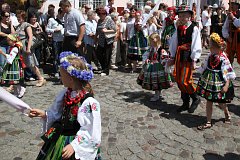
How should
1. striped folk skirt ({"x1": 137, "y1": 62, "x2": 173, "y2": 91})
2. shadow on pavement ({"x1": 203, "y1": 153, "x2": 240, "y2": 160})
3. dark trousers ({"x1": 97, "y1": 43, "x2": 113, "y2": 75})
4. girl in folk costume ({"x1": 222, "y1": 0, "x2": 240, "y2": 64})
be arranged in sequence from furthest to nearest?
1. dark trousers ({"x1": 97, "y1": 43, "x2": 113, "y2": 75})
2. girl in folk costume ({"x1": 222, "y1": 0, "x2": 240, "y2": 64})
3. striped folk skirt ({"x1": 137, "y1": 62, "x2": 173, "y2": 91})
4. shadow on pavement ({"x1": 203, "y1": 153, "x2": 240, "y2": 160})

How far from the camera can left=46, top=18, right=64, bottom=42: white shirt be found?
831 cm

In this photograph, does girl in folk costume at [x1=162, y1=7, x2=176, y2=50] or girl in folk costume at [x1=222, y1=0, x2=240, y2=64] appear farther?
girl in folk costume at [x1=162, y1=7, x2=176, y2=50]

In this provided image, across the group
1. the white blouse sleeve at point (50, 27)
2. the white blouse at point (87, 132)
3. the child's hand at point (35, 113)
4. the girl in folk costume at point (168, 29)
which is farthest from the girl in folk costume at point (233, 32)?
the child's hand at point (35, 113)

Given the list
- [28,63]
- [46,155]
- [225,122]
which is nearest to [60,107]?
[46,155]

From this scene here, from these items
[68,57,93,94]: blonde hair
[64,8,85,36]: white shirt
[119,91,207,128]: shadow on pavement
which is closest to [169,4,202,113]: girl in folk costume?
[119,91,207,128]: shadow on pavement

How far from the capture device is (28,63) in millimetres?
7543

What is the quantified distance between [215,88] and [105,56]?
436 cm

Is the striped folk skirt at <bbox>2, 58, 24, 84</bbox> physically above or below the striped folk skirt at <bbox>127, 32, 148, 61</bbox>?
below

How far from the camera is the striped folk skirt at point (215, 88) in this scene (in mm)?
4797

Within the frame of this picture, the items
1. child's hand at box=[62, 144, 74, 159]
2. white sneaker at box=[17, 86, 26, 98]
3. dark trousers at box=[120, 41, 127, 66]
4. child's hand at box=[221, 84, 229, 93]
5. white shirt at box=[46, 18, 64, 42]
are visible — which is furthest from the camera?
dark trousers at box=[120, 41, 127, 66]

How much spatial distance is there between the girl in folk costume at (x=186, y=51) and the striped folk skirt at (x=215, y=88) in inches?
19.3

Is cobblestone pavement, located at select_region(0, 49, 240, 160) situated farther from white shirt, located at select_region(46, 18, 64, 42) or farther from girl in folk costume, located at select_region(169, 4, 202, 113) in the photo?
white shirt, located at select_region(46, 18, 64, 42)

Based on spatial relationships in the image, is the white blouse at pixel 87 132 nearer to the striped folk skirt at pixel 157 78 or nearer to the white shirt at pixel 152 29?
the striped folk skirt at pixel 157 78

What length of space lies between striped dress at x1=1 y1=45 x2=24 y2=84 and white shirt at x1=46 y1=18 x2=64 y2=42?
206 centimetres
